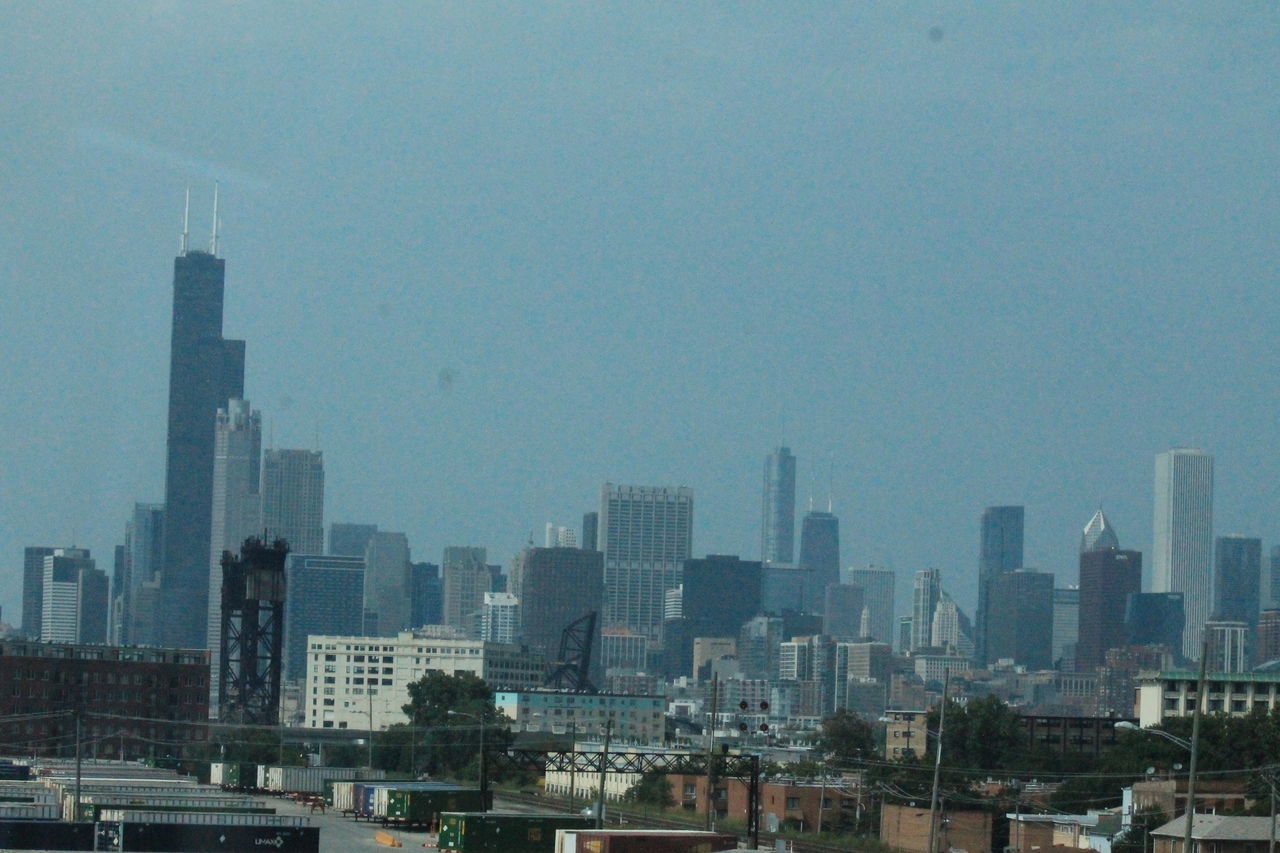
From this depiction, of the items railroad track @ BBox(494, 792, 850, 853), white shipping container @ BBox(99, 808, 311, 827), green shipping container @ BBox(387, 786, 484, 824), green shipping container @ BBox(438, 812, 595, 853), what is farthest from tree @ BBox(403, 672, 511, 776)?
white shipping container @ BBox(99, 808, 311, 827)

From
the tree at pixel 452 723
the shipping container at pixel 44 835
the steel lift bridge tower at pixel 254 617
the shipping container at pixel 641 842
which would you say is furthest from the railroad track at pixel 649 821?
the steel lift bridge tower at pixel 254 617

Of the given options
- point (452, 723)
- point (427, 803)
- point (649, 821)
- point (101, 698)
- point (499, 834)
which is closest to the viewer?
point (499, 834)

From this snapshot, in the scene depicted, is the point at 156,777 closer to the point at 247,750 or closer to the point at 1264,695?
the point at 247,750

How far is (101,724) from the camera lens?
17150 cm

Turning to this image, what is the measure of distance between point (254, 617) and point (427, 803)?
313 ft

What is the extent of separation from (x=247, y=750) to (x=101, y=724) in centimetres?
1195

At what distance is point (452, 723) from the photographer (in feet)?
580

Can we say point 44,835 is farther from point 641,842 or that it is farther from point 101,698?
point 101,698

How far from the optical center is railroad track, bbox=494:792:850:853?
9342 centimetres

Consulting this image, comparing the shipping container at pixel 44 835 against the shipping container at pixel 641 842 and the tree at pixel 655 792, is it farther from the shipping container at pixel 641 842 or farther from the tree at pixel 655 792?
the tree at pixel 655 792

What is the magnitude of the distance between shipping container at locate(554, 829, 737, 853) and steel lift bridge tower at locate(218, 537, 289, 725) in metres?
119

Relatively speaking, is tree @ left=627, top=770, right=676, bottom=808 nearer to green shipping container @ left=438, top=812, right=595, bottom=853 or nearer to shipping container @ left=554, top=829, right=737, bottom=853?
green shipping container @ left=438, top=812, right=595, bottom=853

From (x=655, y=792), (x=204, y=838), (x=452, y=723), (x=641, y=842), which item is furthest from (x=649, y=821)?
(x=452, y=723)

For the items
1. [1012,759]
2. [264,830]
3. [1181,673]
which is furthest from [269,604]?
[264,830]
